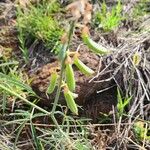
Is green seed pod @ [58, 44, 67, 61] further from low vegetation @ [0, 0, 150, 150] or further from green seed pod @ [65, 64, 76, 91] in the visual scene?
low vegetation @ [0, 0, 150, 150]

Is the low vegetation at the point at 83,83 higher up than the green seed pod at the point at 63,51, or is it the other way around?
the green seed pod at the point at 63,51

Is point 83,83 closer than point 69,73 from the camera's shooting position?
No

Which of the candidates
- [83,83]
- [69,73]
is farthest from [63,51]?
[83,83]

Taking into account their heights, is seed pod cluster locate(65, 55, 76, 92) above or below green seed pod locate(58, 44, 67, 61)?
below

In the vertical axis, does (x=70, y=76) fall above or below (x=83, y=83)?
above

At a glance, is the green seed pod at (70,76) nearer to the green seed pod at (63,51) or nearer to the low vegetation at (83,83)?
the green seed pod at (63,51)

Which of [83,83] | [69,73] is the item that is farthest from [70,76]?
[83,83]

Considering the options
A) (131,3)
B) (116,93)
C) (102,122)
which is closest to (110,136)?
(102,122)

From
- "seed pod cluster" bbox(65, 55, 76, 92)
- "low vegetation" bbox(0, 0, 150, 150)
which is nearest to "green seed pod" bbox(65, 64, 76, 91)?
"seed pod cluster" bbox(65, 55, 76, 92)

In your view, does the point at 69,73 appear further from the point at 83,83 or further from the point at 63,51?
the point at 83,83

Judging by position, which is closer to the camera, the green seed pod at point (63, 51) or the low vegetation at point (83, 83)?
the green seed pod at point (63, 51)

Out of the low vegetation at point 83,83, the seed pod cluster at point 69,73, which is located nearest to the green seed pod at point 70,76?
the seed pod cluster at point 69,73
